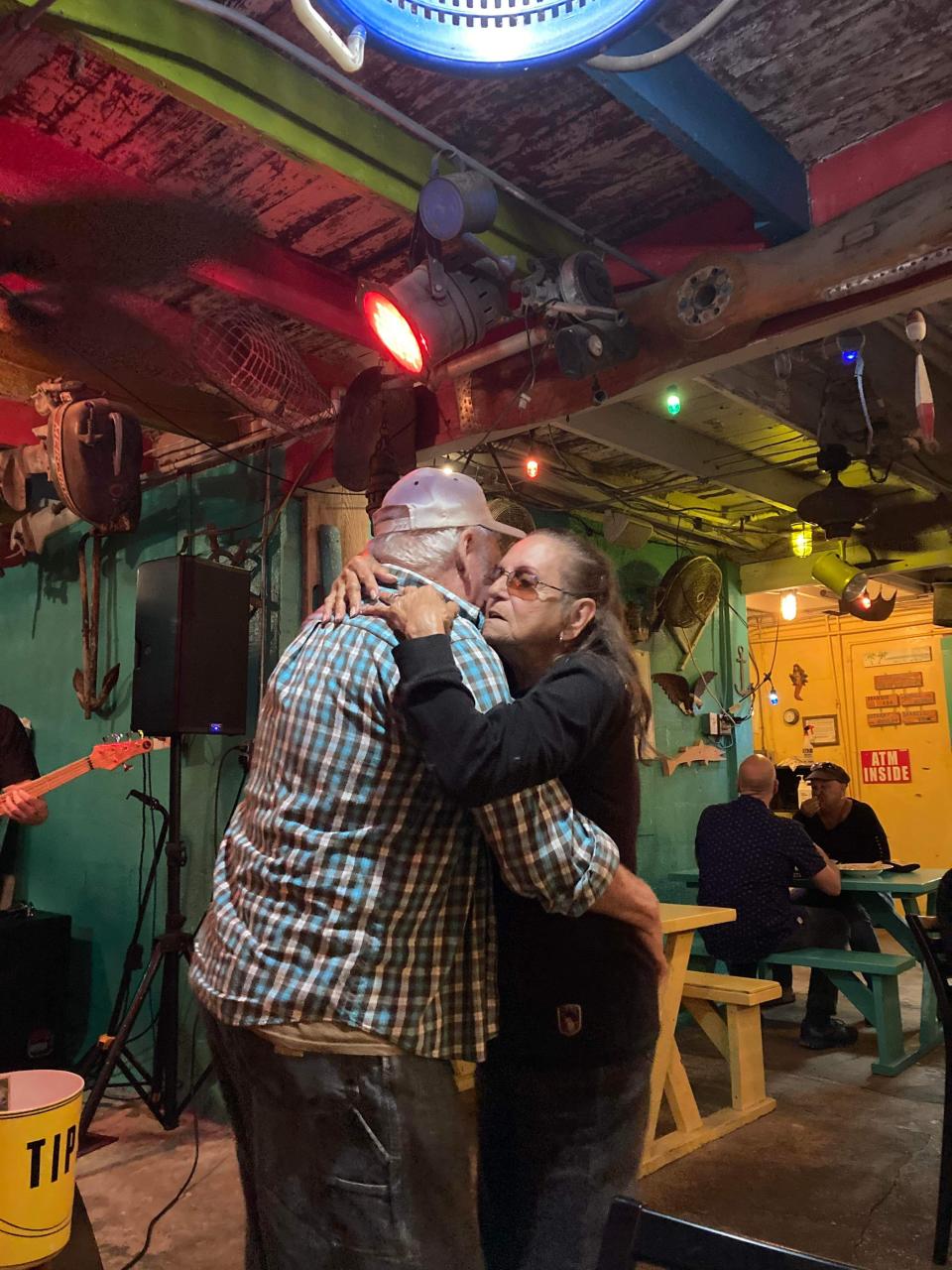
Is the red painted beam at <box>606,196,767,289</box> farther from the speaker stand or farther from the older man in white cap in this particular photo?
the speaker stand

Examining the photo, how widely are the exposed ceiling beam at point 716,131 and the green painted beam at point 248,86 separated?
59 centimetres

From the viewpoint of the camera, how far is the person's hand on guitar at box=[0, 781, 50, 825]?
4.10m

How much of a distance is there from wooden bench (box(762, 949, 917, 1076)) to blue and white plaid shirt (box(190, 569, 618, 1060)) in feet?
12.2

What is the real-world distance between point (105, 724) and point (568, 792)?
12.5 ft

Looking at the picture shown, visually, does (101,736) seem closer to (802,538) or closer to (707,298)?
(707,298)

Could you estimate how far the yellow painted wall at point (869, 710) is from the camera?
909 centimetres

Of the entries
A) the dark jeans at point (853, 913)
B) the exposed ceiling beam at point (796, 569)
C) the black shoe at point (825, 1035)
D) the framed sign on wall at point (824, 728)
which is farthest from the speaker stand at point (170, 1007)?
the framed sign on wall at point (824, 728)

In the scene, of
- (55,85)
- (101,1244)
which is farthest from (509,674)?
(101,1244)

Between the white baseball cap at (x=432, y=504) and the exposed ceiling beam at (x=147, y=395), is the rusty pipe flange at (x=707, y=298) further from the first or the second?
the exposed ceiling beam at (x=147, y=395)

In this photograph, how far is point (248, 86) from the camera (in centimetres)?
214

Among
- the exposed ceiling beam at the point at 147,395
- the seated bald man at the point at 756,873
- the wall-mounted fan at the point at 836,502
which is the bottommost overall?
the seated bald man at the point at 756,873

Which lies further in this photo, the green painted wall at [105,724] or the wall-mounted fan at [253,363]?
the green painted wall at [105,724]

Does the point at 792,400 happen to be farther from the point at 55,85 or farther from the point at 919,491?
the point at 55,85

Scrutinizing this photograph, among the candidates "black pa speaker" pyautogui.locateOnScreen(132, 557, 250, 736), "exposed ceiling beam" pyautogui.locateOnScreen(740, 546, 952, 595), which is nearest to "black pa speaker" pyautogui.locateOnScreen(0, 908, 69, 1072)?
"black pa speaker" pyautogui.locateOnScreen(132, 557, 250, 736)
